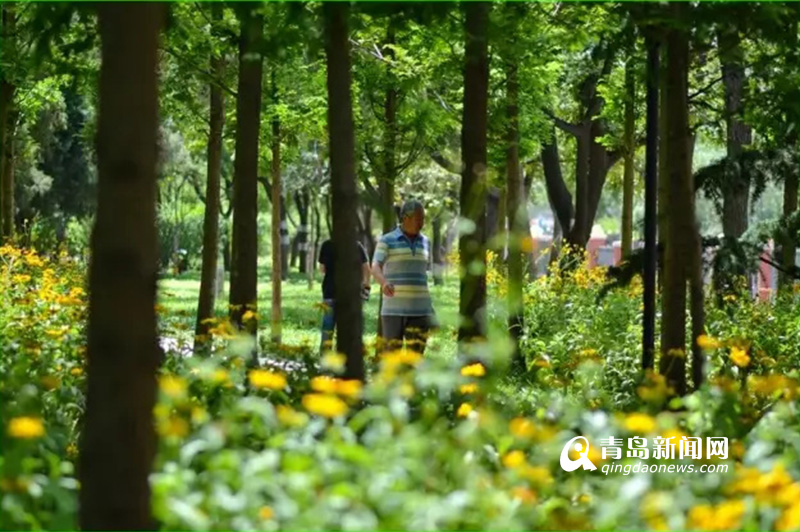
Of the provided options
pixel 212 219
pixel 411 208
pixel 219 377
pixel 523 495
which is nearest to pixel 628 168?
pixel 212 219

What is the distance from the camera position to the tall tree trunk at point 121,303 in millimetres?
3941

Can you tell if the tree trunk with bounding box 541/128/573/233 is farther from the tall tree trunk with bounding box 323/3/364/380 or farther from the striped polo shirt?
the tall tree trunk with bounding box 323/3/364/380

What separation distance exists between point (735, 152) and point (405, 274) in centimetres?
263

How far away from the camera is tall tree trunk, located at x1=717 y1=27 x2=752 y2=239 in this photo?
9344 millimetres

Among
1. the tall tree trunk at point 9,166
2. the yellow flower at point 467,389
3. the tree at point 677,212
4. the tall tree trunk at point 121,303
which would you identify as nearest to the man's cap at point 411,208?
the tree at point 677,212

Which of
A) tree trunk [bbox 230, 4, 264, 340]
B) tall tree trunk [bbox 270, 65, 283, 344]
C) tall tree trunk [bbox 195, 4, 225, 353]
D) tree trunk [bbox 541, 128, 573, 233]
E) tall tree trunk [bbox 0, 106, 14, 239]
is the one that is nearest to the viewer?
tree trunk [bbox 230, 4, 264, 340]

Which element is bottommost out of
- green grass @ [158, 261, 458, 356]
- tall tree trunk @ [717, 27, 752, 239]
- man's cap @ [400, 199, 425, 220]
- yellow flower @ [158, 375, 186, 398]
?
green grass @ [158, 261, 458, 356]

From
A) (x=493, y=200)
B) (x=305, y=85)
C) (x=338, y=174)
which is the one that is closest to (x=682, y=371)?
(x=338, y=174)

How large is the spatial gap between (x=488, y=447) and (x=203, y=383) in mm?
1487

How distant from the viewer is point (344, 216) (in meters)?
6.33

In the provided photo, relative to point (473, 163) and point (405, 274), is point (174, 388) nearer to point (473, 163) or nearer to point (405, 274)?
point (473, 163)

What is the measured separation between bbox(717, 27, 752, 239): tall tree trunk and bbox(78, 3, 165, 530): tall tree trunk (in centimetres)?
447

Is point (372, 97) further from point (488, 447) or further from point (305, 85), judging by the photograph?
point (488, 447)

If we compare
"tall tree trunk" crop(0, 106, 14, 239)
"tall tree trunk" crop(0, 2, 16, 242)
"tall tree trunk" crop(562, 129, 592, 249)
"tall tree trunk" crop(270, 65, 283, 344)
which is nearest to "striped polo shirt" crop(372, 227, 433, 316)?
"tall tree trunk" crop(0, 2, 16, 242)
